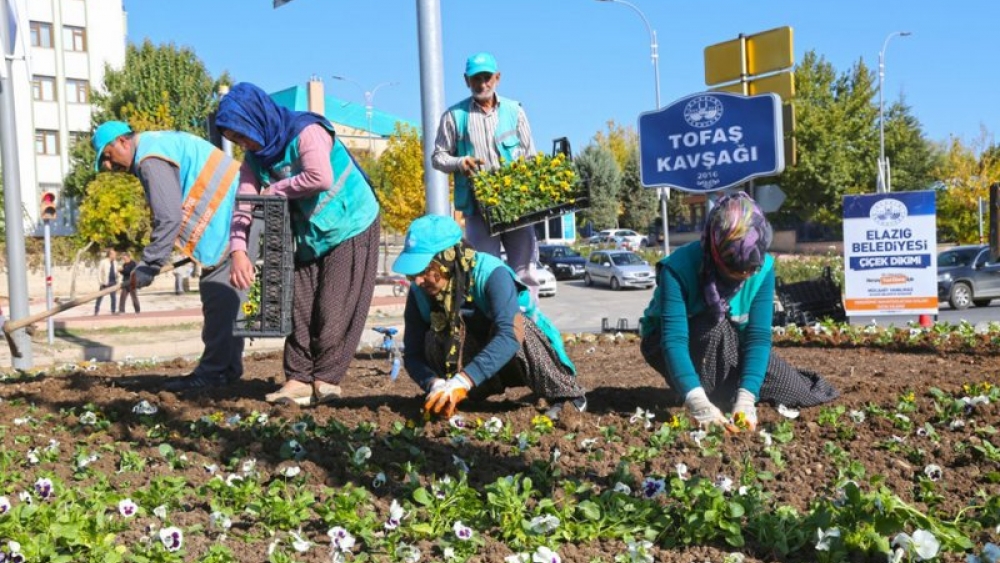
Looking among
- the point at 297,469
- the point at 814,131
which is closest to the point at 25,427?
the point at 297,469

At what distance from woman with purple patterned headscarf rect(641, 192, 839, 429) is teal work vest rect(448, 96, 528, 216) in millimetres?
2187

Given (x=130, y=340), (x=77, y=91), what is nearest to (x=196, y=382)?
(x=130, y=340)

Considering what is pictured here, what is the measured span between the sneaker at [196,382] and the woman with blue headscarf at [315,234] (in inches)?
30.2

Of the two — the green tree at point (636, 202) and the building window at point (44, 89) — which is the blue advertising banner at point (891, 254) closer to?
the building window at point (44, 89)

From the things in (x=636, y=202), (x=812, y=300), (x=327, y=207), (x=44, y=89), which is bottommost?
(x=812, y=300)

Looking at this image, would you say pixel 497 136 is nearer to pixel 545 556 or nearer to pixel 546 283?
A: pixel 545 556

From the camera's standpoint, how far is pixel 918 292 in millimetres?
10945

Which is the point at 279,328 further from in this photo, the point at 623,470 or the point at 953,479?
the point at 953,479

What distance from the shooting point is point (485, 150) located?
6426mm

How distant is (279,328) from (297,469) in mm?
1636

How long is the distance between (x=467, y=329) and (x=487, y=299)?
25 cm

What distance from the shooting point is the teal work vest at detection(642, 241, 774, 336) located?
4.17 m

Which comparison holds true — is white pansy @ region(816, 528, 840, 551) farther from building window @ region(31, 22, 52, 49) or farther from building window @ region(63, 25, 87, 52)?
building window @ region(63, 25, 87, 52)

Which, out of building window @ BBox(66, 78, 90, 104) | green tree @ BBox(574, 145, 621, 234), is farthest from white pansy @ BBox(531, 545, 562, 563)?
green tree @ BBox(574, 145, 621, 234)
